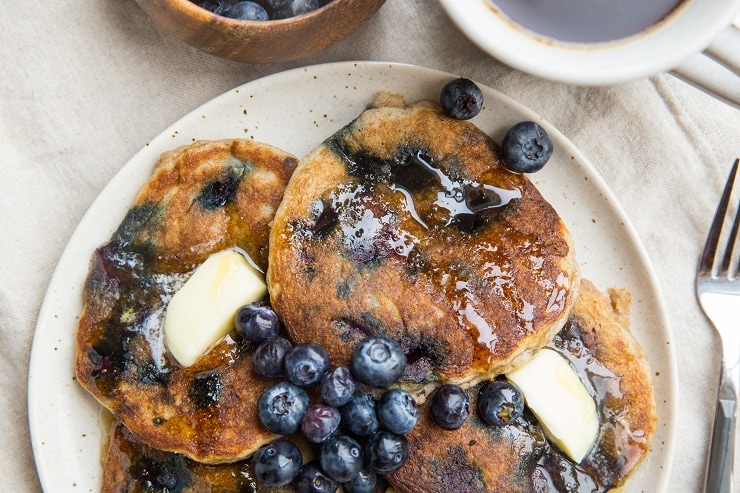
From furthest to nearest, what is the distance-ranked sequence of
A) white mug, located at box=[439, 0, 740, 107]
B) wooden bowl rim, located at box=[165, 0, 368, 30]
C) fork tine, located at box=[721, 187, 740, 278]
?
fork tine, located at box=[721, 187, 740, 278] < wooden bowl rim, located at box=[165, 0, 368, 30] < white mug, located at box=[439, 0, 740, 107]

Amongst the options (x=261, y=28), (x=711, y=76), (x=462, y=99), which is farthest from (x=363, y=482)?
(x=711, y=76)

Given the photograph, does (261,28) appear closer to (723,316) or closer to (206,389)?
(206,389)

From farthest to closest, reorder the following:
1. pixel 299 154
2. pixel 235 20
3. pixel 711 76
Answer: pixel 299 154
pixel 235 20
pixel 711 76

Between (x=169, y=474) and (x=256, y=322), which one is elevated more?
(x=256, y=322)

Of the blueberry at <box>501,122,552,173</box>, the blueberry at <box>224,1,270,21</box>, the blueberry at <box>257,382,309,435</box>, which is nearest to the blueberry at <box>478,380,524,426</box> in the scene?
the blueberry at <box>257,382,309,435</box>

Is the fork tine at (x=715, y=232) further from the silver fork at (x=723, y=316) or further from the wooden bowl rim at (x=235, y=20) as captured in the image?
the wooden bowl rim at (x=235, y=20)

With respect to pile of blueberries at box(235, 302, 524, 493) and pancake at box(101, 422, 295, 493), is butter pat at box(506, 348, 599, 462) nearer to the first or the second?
pile of blueberries at box(235, 302, 524, 493)
